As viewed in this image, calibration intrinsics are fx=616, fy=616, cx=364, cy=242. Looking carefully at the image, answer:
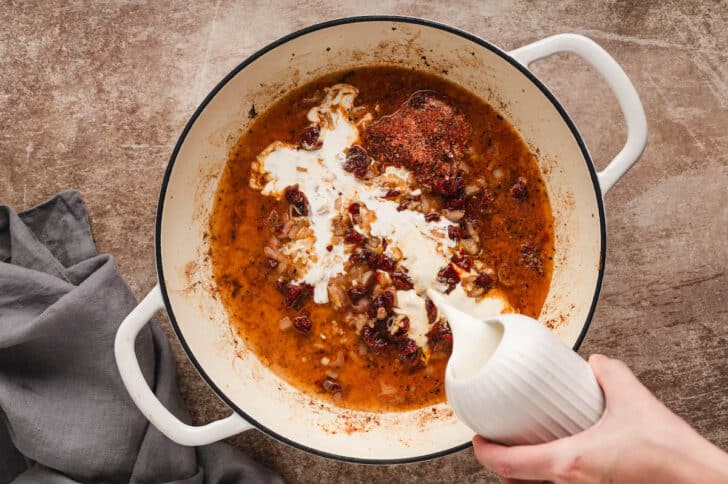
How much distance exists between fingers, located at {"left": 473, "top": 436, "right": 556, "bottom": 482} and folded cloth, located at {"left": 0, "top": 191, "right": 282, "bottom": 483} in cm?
104

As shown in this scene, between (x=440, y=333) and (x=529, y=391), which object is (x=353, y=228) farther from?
(x=529, y=391)

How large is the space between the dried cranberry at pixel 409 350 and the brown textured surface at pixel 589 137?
16.9 inches

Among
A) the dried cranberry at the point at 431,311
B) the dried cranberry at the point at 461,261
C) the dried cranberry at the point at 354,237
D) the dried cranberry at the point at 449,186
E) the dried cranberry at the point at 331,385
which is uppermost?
the dried cranberry at the point at 449,186

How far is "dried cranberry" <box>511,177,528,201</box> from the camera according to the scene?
2.31 meters

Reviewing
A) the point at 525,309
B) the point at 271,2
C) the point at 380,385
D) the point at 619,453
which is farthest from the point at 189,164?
the point at 619,453

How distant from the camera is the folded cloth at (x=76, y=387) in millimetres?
2217

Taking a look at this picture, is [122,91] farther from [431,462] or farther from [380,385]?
[431,462]

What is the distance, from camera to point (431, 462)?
2.38m

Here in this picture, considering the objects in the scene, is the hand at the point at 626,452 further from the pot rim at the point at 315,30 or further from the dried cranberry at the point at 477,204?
the dried cranberry at the point at 477,204

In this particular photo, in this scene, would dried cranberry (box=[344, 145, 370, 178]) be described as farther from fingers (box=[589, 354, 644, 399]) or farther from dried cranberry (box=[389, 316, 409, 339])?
fingers (box=[589, 354, 644, 399])

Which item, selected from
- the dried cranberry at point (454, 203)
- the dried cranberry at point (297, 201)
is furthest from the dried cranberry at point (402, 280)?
the dried cranberry at point (297, 201)

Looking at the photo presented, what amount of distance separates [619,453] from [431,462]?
1080 millimetres

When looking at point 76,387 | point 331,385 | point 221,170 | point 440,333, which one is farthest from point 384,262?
point 76,387

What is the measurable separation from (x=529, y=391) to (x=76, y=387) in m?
1.67
